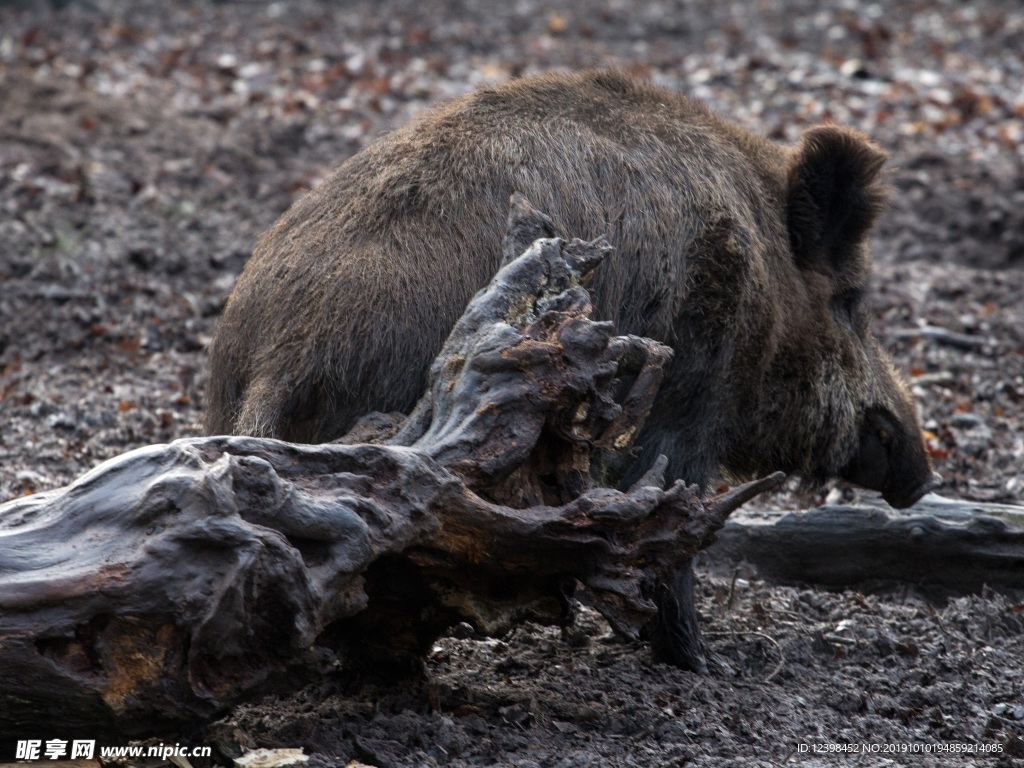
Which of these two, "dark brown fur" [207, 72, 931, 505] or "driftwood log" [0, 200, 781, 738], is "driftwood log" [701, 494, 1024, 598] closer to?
"dark brown fur" [207, 72, 931, 505]

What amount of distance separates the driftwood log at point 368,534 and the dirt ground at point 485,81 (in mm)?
345

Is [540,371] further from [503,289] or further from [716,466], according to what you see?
[716,466]

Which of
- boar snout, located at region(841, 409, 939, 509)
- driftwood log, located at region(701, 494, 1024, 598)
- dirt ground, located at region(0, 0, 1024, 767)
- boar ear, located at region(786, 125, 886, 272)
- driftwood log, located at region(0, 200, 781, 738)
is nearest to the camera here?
driftwood log, located at region(0, 200, 781, 738)

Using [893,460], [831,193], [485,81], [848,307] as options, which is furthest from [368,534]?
[485,81]

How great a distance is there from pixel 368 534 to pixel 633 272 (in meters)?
A: 1.50

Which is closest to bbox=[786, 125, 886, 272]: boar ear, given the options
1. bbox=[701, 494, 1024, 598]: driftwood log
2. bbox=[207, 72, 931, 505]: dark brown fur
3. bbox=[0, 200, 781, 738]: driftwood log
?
bbox=[207, 72, 931, 505]: dark brown fur

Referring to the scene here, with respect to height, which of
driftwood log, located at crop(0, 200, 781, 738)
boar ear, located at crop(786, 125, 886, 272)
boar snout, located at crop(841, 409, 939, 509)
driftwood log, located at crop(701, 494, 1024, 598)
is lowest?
driftwood log, located at crop(701, 494, 1024, 598)

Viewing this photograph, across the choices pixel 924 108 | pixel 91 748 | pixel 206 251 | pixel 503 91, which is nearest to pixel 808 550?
pixel 503 91

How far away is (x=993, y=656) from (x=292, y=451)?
8.29 ft

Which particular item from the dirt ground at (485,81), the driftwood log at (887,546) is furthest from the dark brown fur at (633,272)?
the dirt ground at (485,81)

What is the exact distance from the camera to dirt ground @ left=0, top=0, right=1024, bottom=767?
11.6 ft

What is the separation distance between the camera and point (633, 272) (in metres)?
3.98

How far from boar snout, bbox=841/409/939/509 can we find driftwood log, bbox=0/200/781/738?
1.48 metres

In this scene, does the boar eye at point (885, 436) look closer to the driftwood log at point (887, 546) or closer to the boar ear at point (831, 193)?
the driftwood log at point (887, 546)
